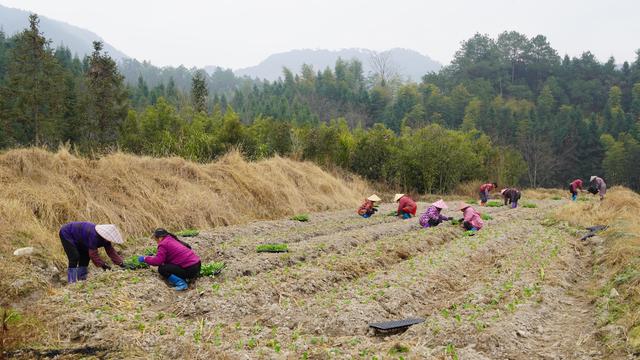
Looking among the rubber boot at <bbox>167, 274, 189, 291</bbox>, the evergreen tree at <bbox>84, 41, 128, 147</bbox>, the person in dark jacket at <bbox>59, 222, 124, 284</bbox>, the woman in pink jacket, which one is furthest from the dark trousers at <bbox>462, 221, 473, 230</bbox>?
the evergreen tree at <bbox>84, 41, 128, 147</bbox>

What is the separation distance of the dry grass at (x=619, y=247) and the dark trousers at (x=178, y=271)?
7.43 metres

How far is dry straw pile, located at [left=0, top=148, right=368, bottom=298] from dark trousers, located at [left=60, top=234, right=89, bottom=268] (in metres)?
0.61

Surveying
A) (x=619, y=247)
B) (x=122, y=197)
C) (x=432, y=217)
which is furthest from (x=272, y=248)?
(x=619, y=247)

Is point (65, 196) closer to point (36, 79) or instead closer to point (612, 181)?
point (36, 79)

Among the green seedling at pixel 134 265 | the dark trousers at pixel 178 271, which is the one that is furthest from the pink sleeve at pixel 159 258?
the green seedling at pixel 134 265

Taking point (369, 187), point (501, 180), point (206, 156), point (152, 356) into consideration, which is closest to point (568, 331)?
point (152, 356)

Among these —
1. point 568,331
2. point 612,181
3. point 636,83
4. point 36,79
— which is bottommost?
point 612,181

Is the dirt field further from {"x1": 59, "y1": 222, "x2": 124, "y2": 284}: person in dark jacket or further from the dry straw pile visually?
the dry straw pile

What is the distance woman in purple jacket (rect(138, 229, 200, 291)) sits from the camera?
31.7ft

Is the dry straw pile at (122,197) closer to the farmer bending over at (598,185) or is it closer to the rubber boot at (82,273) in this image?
the rubber boot at (82,273)

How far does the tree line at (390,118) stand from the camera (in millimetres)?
33281

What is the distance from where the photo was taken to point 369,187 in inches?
1288

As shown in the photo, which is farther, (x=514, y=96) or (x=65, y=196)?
(x=514, y=96)

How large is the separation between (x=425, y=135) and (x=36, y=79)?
32331 mm
